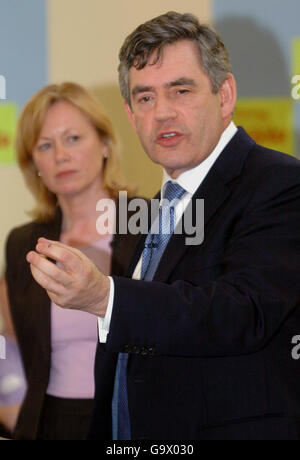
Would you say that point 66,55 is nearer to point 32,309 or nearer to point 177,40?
point 32,309

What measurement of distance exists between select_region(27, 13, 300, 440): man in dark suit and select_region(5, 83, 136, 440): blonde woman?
58 cm

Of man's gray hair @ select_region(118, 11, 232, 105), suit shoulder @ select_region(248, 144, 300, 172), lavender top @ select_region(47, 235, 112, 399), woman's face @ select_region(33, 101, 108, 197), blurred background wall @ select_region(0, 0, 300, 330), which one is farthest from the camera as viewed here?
blurred background wall @ select_region(0, 0, 300, 330)

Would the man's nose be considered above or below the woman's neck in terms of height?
below

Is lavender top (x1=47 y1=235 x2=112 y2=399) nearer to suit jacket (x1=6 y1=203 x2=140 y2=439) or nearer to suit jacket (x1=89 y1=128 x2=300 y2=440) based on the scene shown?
suit jacket (x1=6 y1=203 x2=140 y2=439)

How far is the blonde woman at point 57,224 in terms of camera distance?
1.96m

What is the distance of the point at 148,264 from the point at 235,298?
0.34 m

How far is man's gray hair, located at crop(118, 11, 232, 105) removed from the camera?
1.33 m

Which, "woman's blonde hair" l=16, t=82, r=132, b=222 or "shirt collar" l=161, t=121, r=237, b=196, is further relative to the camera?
"woman's blonde hair" l=16, t=82, r=132, b=222

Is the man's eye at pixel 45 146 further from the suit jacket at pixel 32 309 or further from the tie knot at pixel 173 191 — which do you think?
the tie knot at pixel 173 191

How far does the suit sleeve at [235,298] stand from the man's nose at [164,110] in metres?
0.28

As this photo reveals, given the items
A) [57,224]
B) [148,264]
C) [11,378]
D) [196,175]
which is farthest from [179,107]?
[11,378]

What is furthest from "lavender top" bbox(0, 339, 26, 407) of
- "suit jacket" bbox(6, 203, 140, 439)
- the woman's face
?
the woman's face

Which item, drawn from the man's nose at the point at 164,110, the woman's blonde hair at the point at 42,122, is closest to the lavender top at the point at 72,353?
the woman's blonde hair at the point at 42,122
